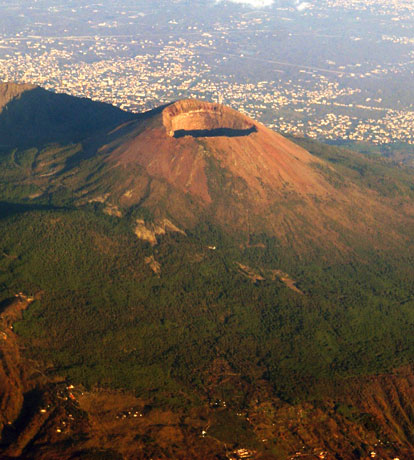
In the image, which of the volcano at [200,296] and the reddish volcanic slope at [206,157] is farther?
the reddish volcanic slope at [206,157]

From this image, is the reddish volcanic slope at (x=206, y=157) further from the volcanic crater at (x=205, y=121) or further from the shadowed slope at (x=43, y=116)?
the shadowed slope at (x=43, y=116)

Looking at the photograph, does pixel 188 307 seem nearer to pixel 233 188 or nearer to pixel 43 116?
pixel 233 188

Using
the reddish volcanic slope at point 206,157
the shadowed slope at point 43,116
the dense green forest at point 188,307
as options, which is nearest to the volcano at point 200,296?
the dense green forest at point 188,307

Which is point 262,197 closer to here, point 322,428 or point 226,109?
point 226,109

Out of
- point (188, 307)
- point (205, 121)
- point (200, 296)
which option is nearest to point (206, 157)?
point (205, 121)

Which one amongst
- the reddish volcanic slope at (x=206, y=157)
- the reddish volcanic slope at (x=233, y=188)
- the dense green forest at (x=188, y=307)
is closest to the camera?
the dense green forest at (x=188, y=307)

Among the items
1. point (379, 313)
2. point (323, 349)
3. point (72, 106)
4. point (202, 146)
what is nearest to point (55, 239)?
point (202, 146)
